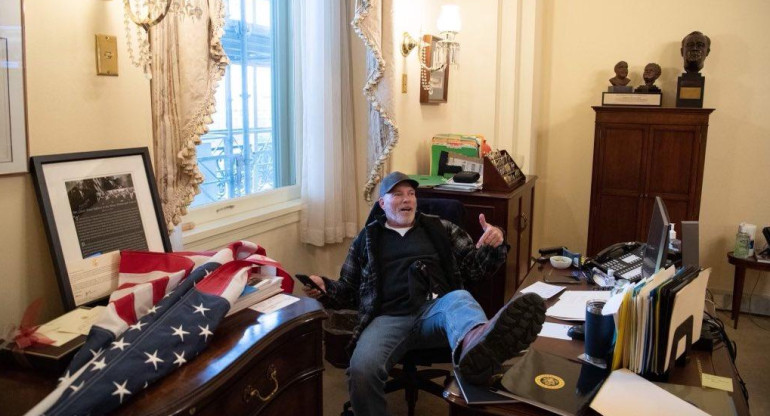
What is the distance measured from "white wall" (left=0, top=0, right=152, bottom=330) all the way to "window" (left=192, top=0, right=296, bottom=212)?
90cm

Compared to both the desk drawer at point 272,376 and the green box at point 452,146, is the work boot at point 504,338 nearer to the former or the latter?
the desk drawer at point 272,376

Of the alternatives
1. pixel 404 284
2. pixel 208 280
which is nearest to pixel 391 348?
pixel 404 284

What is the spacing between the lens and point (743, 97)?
13.9 ft

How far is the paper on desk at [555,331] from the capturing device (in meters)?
1.89

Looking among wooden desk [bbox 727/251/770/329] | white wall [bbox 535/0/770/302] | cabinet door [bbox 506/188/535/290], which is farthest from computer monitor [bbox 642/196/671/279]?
white wall [bbox 535/0/770/302]

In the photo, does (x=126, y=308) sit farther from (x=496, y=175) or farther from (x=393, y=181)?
(x=496, y=175)

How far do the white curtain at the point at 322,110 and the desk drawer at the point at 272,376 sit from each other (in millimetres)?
1457

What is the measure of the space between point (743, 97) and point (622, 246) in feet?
7.67

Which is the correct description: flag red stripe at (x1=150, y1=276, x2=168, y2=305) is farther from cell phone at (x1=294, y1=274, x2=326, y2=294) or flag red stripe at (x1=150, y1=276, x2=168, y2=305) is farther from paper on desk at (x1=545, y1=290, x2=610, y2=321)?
paper on desk at (x1=545, y1=290, x2=610, y2=321)

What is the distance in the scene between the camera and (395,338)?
2.53m

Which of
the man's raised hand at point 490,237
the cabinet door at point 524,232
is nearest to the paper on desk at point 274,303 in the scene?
the man's raised hand at point 490,237

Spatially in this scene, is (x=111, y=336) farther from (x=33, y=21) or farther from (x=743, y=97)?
(x=743, y=97)

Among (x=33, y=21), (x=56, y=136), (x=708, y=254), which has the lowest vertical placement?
(x=708, y=254)

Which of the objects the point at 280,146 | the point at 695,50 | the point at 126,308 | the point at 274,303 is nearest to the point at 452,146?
the point at 280,146
